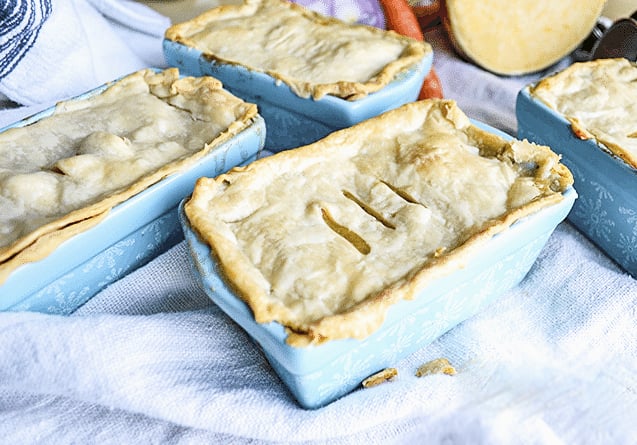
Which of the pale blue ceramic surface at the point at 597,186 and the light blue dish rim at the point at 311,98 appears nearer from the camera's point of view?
the pale blue ceramic surface at the point at 597,186

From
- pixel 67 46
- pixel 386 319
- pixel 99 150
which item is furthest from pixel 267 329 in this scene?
pixel 67 46

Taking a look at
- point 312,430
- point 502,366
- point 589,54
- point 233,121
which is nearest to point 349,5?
point 589,54

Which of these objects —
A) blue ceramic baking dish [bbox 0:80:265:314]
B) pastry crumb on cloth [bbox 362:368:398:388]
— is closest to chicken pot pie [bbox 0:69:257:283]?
blue ceramic baking dish [bbox 0:80:265:314]

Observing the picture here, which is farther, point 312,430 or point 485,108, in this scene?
point 485,108

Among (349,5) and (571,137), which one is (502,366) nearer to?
(571,137)

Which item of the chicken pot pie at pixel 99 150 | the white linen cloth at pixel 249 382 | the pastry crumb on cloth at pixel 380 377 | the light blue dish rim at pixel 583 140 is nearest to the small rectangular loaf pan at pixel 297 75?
the chicken pot pie at pixel 99 150

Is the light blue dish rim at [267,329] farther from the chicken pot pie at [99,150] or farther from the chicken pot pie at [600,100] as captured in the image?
the chicken pot pie at [600,100]
